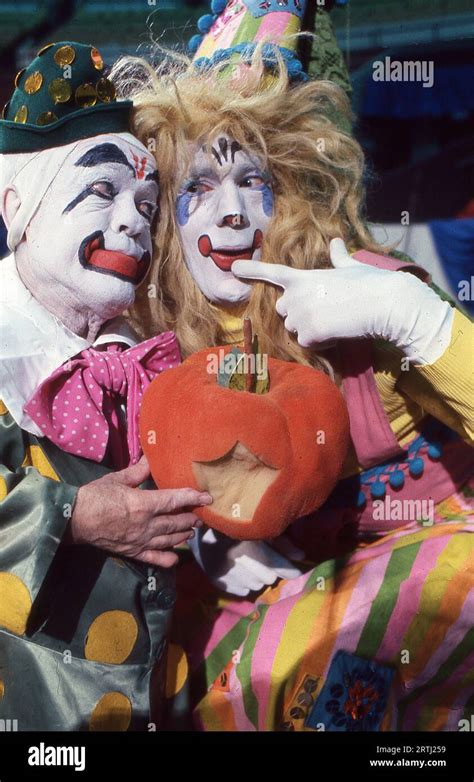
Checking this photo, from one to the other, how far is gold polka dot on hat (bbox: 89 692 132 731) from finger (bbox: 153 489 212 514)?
0.34 m

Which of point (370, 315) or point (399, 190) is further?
point (399, 190)

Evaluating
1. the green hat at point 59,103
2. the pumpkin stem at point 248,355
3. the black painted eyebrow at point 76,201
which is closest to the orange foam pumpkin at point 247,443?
the pumpkin stem at point 248,355

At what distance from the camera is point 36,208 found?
154 cm

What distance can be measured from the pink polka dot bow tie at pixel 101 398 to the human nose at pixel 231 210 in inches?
8.7

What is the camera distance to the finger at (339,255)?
5.31 feet

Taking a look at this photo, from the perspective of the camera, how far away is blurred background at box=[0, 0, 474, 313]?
1928 mm

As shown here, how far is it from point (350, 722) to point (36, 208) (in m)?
1.03

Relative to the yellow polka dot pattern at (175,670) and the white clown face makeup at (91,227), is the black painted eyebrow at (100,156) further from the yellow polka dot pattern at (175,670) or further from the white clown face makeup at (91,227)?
the yellow polka dot pattern at (175,670)

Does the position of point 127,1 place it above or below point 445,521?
above

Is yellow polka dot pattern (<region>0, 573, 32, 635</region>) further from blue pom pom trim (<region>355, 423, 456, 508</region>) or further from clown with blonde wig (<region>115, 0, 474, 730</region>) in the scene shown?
blue pom pom trim (<region>355, 423, 456, 508</region>)

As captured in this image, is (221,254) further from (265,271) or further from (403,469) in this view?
(403,469)

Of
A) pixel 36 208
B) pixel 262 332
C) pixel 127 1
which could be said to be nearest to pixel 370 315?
pixel 262 332

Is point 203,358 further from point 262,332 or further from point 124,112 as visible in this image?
point 124,112

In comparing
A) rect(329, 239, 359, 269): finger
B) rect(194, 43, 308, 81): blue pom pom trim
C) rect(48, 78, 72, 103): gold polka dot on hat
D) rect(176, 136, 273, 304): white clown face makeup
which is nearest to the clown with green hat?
rect(48, 78, 72, 103): gold polka dot on hat
